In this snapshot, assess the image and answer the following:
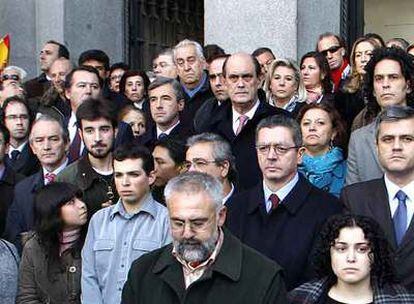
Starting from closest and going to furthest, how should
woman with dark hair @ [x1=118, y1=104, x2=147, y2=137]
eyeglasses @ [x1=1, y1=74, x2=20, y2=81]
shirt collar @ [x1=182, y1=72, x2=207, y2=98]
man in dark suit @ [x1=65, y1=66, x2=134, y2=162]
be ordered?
man in dark suit @ [x1=65, y1=66, x2=134, y2=162] → woman with dark hair @ [x1=118, y1=104, x2=147, y2=137] → shirt collar @ [x1=182, y1=72, x2=207, y2=98] → eyeglasses @ [x1=1, y1=74, x2=20, y2=81]

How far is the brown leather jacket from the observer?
19.5ft

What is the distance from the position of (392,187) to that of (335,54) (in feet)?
13.4

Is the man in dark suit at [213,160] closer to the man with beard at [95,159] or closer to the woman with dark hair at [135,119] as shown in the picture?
the man with beard at [95,159]

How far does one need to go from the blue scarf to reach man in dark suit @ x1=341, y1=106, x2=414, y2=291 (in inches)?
45.2

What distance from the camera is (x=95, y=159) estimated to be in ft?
22.1

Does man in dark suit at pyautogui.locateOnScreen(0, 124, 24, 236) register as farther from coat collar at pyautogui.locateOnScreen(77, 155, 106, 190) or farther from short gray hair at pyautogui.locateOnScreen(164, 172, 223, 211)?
short gray hair at pyautogui.locateOnScreen(164, 172, 223, 211)

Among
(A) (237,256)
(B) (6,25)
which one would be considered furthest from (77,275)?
(B) (6,25)

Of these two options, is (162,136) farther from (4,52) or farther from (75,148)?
(4,52)

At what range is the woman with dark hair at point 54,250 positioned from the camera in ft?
19.5

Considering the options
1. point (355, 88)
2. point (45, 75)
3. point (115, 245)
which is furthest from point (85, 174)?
point (45, 75)

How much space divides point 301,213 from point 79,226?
1.52 m

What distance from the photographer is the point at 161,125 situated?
305 inches

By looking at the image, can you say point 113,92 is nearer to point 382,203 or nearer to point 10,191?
point 10,191

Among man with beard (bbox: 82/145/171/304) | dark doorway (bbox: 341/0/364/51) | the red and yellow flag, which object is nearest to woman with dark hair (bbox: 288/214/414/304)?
man with beard (bbox: 82/145/171/304)
